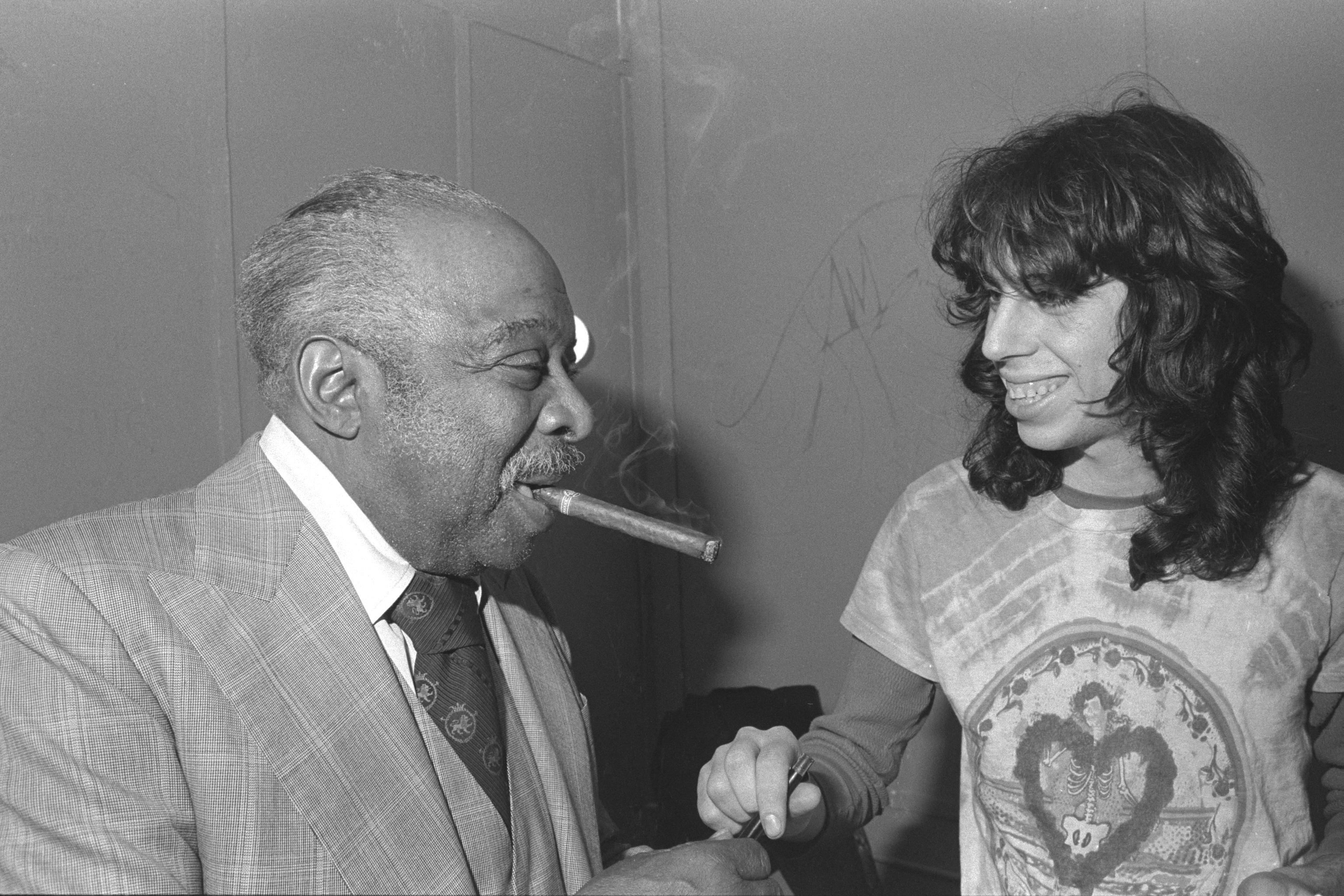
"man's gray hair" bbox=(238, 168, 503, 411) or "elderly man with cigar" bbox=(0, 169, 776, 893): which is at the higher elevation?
"man's gray hair" bbox=(238, 168, 503, 411)

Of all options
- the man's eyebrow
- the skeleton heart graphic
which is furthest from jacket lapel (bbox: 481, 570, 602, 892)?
the skeleton heart graphic

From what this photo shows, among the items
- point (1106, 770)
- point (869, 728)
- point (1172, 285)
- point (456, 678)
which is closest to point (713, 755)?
point (869, 728)

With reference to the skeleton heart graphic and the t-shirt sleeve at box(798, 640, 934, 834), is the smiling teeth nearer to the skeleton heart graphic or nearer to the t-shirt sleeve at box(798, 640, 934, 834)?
the skeleton heart graphic

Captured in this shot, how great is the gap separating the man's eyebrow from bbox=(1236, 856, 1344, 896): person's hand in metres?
1.21

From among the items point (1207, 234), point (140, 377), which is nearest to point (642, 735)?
point (140, 377)

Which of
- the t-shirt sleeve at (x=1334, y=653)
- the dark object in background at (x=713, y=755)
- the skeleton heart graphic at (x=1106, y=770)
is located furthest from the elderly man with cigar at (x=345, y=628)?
the dark object in background at (x=713, y=755)

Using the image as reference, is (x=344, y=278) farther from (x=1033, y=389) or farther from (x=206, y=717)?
(x=1033, y=389)

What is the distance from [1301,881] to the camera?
1.46 meters

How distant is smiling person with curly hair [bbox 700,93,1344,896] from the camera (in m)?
1.63

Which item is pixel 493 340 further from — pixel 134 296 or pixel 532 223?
pixel 532 223

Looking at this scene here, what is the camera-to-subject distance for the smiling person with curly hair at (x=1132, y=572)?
1.63 meters

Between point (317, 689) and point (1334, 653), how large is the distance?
1.42 metres

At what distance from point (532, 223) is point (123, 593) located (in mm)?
2134

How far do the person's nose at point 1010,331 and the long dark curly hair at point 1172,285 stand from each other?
3 cm
